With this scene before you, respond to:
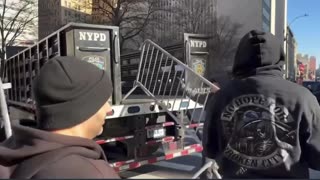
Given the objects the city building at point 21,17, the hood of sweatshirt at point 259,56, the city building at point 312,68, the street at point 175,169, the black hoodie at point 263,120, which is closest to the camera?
the black hoodie at point 263,120

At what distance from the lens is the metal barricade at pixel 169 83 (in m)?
6.79

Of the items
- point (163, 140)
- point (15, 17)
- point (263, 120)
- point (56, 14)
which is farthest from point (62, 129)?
point (56, 14)

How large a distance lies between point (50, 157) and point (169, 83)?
6.14m

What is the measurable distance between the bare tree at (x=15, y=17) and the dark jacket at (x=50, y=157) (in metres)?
31.7

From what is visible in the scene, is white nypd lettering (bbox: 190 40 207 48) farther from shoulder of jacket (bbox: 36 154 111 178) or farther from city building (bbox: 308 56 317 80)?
city building (bbox: 308 56 317 80)

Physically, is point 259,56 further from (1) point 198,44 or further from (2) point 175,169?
(2) point 175,169

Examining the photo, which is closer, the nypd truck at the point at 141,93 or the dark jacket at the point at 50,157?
the dark jacket at the point at 50,157

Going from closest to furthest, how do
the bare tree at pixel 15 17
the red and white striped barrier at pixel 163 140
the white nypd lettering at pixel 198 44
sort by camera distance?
the red and white striped barrier at pixel 163 140 < the white nypd lettering at pixel 198 44 < the bare tree at pixel 15 17

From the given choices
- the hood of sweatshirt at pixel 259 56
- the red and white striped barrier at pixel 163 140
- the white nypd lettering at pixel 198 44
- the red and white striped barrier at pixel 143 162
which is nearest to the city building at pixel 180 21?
the white nypd lettering at pixel 198 44

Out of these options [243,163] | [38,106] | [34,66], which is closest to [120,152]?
[34,66]

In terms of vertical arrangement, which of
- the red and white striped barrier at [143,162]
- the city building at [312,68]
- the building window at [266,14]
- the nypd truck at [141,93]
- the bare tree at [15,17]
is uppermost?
the building window at [266,14]

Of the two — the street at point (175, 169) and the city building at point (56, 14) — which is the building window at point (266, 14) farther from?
the street at point (175, 169)

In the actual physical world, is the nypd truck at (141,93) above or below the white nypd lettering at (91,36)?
below

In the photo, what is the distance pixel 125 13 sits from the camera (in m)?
35.0
